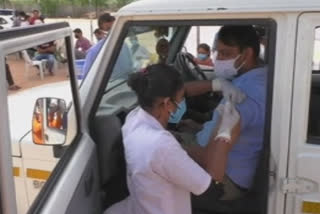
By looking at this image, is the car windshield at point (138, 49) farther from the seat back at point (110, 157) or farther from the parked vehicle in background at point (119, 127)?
the seat back at point (110, 157)

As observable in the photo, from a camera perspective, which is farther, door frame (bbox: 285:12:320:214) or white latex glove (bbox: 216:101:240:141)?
white latex glove (bbox: 216:101:240:141)

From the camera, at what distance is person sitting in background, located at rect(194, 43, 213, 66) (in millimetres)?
3689

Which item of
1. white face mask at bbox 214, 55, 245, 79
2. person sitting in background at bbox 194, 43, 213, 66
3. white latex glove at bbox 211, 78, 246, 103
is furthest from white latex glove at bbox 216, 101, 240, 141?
person sitting in background at bbox 194, 43, 213, 66

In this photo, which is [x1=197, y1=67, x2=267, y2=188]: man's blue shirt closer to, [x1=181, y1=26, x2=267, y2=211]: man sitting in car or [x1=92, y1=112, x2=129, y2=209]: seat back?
[x1=181, y1=26, x2=267, y2=211]: man sitting in car

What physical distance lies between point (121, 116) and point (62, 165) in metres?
0.67

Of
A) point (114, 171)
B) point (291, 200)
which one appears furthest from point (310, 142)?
point (114, 171)

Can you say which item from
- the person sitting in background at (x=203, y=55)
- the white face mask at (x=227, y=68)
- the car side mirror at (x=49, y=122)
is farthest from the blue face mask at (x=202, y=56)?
the car side mirror at (x=49, y=122)

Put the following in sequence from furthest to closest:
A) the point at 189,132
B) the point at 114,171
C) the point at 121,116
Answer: the point at 189,132, the point at 121,116, the point at 114,171

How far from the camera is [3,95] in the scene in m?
1.04

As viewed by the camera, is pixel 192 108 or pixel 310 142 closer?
pixel 310 142

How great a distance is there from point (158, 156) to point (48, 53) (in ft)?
1.76

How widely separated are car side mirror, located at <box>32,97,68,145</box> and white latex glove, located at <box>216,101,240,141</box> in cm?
65

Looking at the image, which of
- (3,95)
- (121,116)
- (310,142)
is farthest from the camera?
(121,116)

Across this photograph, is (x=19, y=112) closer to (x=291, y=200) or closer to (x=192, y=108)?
(x=291, y=200)
